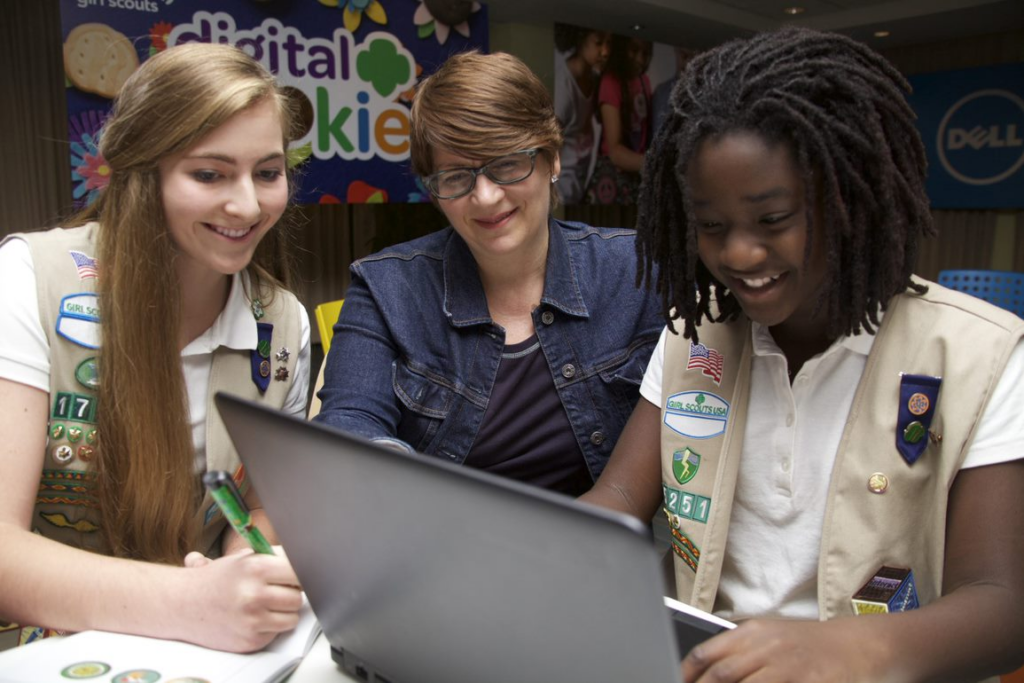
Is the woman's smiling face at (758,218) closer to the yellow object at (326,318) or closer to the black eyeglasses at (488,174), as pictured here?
the black eyeglasses at (488,174)

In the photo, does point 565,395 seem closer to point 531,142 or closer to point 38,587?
point 531,142

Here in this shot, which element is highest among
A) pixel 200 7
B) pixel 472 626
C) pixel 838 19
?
pixel 838 19

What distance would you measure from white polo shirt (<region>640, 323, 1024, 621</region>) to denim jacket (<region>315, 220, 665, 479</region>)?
435 mm

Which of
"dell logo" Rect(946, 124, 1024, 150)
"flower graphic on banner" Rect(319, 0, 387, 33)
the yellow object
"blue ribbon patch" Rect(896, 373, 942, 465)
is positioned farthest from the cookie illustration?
"dell logo" Rect(946, 124, 1024, 150)

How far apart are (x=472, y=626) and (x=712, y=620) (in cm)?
33

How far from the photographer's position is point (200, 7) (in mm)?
3852

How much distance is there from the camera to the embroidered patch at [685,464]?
106 centimetres

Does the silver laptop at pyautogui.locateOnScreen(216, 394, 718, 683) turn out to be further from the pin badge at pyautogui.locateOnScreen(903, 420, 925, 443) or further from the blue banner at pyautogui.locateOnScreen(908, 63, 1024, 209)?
the blue banner at pyautogui.locateOnScreen(908, 63, 1024, 209)

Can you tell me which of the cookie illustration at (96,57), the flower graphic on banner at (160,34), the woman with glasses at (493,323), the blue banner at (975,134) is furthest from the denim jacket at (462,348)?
the blue banner at (975,134)

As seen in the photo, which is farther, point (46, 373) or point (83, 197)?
point (83, 197)

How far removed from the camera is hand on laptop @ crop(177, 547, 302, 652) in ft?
2.63

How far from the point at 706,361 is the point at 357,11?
4013mm

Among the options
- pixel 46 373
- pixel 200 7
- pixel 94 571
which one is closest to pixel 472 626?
pixel 94 571

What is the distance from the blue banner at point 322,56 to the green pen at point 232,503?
3079mm
